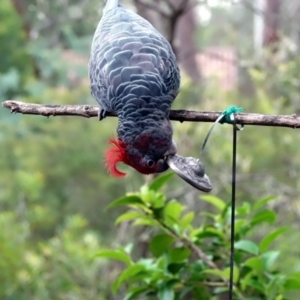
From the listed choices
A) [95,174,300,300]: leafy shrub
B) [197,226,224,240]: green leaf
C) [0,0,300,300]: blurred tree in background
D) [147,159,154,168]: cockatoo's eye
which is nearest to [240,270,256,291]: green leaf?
[95,174,300,300]: leafy shrub

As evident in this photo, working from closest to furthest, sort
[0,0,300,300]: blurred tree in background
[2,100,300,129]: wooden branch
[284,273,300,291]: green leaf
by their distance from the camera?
[2,100,300,129]: wooden branch
[284,273,300,291]: green leaf
[0,0,300,300]: blurred tree in background

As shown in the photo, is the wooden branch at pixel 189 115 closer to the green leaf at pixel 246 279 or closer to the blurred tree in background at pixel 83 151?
the green leaf at pixel 246 279

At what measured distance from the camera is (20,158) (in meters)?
3.60

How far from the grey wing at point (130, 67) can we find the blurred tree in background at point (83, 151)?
Answer: 92cm

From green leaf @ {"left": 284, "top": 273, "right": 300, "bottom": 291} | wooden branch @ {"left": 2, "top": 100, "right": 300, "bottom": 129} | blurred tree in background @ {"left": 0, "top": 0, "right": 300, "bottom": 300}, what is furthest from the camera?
blurred tree in background @ {"left": 0, "top": 0, "right": 300, "bottom": 300}

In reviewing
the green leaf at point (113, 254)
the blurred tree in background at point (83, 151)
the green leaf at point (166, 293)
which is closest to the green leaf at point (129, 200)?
the green leaf at point (113, 254)

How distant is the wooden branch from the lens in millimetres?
1003

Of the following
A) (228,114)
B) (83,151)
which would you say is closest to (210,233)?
(228,114)

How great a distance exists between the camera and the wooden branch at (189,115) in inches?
39.5

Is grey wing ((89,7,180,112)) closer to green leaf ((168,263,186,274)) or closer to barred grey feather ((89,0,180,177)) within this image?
barred grey feather ((89,0,180,177))

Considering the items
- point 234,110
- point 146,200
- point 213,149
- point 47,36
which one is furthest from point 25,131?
point 234,110

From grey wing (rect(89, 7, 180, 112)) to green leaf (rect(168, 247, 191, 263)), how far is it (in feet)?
1.30

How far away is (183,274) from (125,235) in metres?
1.33

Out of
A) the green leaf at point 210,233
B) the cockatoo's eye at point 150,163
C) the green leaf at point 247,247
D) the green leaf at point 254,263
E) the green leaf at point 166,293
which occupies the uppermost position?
the cockatoo's eye at point 150,163
